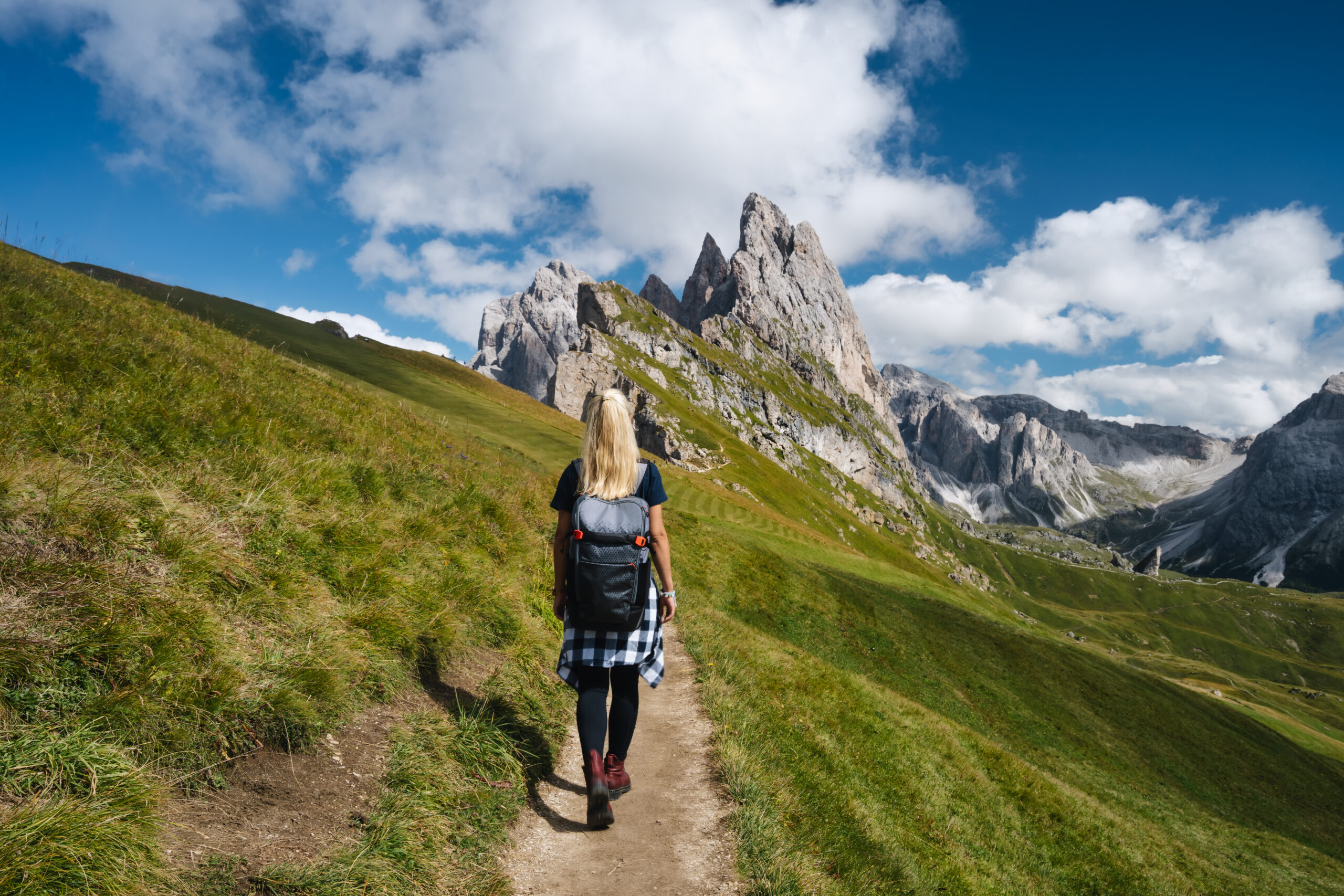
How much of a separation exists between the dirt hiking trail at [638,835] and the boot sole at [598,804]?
221 millimetres

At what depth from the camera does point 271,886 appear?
Result: 357cm

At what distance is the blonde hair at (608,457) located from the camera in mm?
5785

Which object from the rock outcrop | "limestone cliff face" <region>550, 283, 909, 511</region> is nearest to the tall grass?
the rock outcrop

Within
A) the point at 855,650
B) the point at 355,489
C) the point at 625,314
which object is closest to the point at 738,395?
the point at 625,314

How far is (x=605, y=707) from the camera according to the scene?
231 inches

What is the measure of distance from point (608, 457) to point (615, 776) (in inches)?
135

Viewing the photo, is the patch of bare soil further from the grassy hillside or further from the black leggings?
the black leggings

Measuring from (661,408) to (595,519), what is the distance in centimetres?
11985

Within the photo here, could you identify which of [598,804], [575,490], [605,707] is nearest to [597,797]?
[598,804]

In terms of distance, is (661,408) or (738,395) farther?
(738,395)

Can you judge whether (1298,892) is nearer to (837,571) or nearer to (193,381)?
(837,571)

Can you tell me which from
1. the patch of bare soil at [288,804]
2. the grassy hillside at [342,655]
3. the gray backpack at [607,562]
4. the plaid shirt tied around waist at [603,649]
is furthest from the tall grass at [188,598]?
the gray backpack at [607,562]

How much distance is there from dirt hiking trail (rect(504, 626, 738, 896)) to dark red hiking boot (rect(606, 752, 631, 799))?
28 centimetres

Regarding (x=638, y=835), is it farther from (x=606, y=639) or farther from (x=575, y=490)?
(x=575, y=490)
